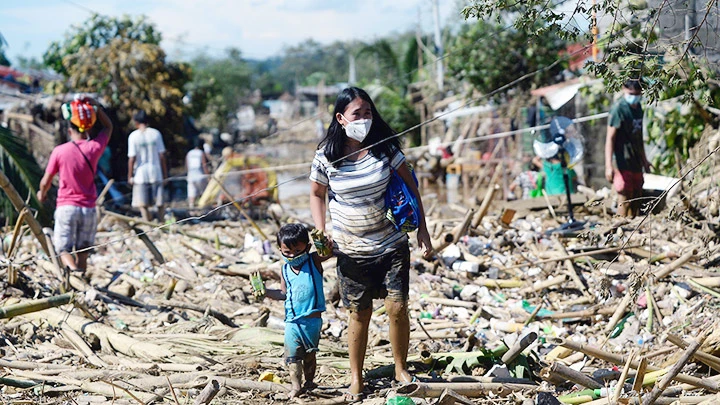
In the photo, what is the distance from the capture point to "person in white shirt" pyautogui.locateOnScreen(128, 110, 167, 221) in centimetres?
1070

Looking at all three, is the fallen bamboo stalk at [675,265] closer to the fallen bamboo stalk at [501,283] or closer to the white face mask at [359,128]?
the fallen bamboo stalk at [501,283]

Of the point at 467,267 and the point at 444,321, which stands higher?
the point at 467,267

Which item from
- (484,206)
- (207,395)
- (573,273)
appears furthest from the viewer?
(484,206)

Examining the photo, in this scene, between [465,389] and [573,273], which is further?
[573,273]

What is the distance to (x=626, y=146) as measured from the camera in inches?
290

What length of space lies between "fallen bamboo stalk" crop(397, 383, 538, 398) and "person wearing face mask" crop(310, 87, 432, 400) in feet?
1.17

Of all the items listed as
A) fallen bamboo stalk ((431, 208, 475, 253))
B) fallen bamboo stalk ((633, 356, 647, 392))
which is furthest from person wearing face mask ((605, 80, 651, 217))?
fallen bamboo stalk ((633, 356, 647, 392))

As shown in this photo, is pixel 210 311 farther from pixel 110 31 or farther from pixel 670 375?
pixel 110 31

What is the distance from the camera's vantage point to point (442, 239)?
733 centimetres

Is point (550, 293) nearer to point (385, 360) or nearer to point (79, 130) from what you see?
point (385, 360)

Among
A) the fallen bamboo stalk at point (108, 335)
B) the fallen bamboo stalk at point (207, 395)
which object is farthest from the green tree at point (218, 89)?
the fallen bamboo stalk at point (207, 395)

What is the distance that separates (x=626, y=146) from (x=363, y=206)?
3.90 metres

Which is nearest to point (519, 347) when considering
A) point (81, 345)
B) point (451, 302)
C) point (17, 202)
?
point (451, 302)

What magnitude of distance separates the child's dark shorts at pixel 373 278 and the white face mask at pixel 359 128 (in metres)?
0.65
